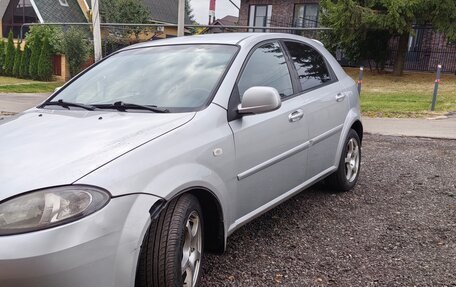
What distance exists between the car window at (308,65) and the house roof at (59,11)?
28.1m

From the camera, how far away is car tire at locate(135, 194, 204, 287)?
2.29 m

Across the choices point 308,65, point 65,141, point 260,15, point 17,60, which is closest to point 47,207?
point 65,141

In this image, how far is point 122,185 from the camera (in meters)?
2.16

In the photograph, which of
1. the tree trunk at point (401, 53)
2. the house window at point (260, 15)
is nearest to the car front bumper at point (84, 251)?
the tree trunk at point (401, 53)

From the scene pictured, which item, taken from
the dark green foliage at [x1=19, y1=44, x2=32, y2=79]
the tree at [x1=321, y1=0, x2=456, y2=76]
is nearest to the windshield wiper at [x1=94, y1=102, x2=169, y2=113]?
the tree at [x1=321, y1=0, x2=456, y2=76]

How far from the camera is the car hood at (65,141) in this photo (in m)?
2.09

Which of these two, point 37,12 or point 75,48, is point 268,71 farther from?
point 37,12

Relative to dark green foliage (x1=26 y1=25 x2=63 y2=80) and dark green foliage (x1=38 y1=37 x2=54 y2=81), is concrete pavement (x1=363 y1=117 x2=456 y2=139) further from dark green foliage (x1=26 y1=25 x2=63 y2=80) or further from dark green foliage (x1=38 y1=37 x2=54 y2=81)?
dark green foliage (x1=38 y1=37 x2=54 y2=81)

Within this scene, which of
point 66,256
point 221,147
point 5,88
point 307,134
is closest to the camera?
point 66,256

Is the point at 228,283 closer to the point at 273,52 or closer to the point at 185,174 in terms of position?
the point at 185,174

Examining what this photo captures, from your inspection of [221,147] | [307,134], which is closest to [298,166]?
[307,134]

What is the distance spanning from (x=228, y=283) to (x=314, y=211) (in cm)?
161

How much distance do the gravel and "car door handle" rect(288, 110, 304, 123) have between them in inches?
38.1

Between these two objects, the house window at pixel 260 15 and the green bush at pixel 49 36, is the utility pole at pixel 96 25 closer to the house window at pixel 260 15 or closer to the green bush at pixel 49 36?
the green bush at pixel 49 36
